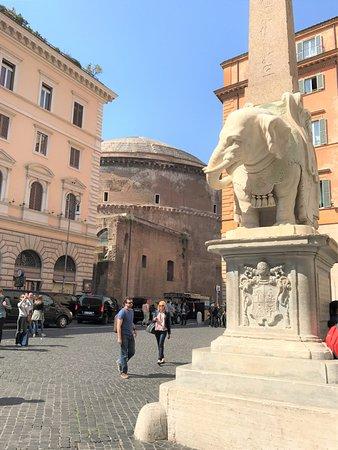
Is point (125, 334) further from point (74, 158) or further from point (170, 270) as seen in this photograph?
point (170, 270)

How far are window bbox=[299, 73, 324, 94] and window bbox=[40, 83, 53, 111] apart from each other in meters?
14.4

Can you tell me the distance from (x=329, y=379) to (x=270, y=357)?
1.62 ft

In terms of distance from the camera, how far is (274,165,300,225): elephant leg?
4.11 m

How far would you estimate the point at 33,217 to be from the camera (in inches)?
936

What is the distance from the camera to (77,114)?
Answer: 27.8 m

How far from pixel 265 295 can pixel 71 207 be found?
→ 2355 centimetres

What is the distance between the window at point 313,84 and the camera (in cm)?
2123

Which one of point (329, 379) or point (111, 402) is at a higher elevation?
point (329, 379)

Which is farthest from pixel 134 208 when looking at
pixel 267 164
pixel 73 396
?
pixel 267 164

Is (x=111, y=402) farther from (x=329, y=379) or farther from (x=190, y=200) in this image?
(x=190, y=200)

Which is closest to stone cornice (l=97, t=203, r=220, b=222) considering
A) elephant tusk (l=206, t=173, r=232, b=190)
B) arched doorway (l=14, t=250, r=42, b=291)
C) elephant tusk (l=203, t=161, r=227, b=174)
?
arched doorway (l=14, t=250, r=42, b=291)

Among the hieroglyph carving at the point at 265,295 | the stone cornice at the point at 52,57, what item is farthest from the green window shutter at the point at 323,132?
the hieroglyph carving at the point at 265,295

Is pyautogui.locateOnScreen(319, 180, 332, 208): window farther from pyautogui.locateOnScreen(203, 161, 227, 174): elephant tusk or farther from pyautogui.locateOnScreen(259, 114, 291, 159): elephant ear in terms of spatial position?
pyautogui.locateOnScreen(203, 161, 227, 174): elephant tusk

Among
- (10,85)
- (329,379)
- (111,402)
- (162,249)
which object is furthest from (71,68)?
A: (329,379)
